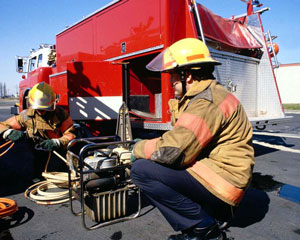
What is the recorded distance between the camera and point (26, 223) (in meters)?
2.77

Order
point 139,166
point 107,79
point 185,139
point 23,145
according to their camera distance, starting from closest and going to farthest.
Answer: point 185,139, point 139,166, point 107,79, point 23,145

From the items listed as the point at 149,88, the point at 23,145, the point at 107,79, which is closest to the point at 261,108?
the point at 149,88

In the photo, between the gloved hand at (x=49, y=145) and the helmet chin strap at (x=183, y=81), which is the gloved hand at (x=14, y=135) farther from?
the helmet chin strap at (x=183, y=81)

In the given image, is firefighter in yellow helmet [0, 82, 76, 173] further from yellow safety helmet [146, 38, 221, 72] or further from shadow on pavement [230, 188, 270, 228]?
shadow on pavement [230, 188, 270, 228]

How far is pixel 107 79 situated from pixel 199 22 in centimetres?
192

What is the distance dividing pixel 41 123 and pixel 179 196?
8.29 ft

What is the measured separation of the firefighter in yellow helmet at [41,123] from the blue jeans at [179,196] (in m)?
1.81

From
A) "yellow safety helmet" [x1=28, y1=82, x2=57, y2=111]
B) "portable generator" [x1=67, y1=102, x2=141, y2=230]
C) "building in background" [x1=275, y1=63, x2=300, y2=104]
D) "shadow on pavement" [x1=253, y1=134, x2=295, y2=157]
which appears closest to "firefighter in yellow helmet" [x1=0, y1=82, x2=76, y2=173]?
"yellow safety helmet" [x1=28, y1=82, x2=57, y2=111]

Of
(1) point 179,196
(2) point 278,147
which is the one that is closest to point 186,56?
(1) point 179,196

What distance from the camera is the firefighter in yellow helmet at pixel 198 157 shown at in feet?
6.22

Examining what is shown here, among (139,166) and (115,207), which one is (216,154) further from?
(115,207)

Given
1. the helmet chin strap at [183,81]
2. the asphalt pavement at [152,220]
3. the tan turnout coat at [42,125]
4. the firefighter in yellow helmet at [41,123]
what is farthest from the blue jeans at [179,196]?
the tan turnout coat at [42,125]

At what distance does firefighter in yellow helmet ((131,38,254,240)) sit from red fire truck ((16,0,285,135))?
2145 millimetres

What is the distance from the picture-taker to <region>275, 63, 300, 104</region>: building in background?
35.0m
